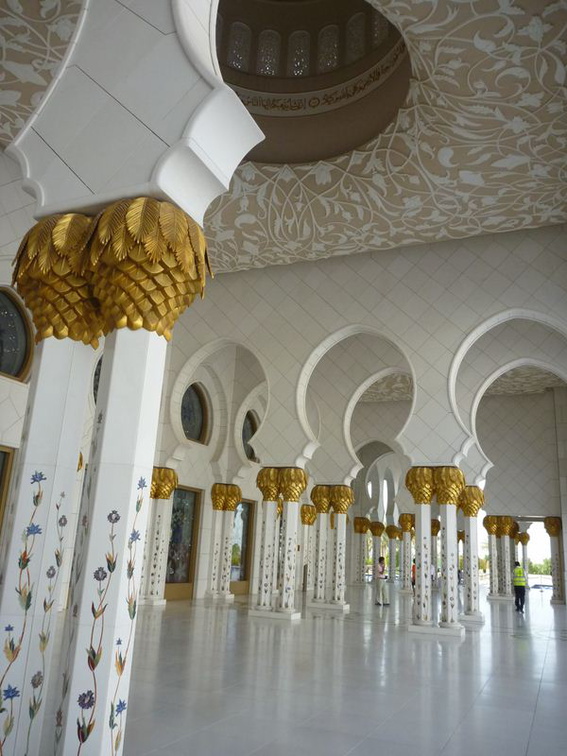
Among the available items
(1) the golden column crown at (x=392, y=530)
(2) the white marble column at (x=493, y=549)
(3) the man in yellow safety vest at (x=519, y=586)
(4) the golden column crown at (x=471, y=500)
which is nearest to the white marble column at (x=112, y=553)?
(4) the golden column crown at (x=471, y=500)

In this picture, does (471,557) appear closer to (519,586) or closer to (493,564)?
(519,586)

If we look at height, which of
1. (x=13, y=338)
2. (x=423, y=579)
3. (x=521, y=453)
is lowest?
(x=423, y=579)

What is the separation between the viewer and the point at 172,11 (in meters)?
2.21

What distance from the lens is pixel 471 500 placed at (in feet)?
32.4

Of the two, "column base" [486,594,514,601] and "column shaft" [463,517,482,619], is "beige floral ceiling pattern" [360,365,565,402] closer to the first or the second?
"column shaft" [463,517,482,619]

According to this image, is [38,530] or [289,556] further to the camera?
[289,556]

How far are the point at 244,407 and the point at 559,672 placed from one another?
22.9 feet

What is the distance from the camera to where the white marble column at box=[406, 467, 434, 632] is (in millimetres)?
7098

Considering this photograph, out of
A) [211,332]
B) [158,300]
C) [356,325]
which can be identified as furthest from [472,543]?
[158,300]

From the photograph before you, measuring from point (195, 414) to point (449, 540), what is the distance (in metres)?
5.11

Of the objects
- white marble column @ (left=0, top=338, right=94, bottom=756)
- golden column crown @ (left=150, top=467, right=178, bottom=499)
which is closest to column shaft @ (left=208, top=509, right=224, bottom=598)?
golden column crown @ (left=150, top=467, right=178, bottom=499)

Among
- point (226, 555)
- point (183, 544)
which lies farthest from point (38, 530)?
point (226, 555)

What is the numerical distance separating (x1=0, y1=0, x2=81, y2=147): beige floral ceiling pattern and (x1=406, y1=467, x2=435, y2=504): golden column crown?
5453mm

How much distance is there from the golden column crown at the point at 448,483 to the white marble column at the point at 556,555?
714 centimetres
